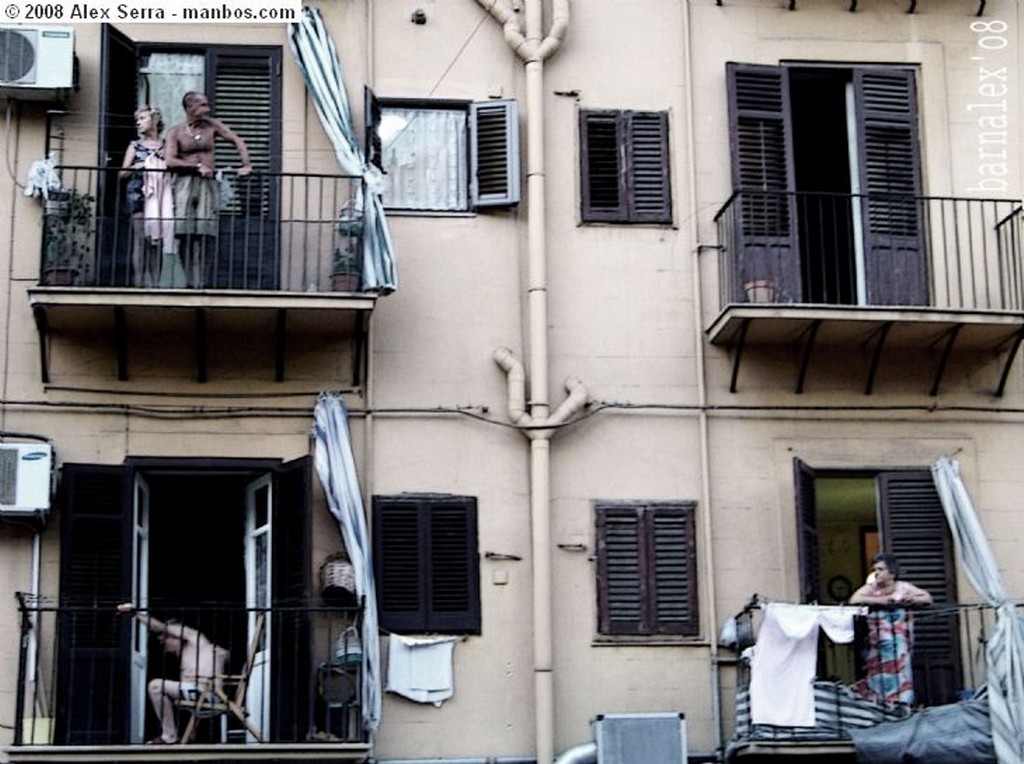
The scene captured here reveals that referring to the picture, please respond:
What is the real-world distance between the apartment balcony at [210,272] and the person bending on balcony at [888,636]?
195 inches

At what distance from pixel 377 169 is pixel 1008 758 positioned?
24.4 feet

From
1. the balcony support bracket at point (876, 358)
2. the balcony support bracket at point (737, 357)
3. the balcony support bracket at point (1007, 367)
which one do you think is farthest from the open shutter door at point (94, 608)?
the balcony support bracket at point (1007, 367)

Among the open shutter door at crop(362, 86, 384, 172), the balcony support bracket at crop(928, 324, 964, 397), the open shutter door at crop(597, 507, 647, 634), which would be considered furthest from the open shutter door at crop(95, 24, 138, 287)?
the balcony support bracket at crop(928, 324, 964, 397)

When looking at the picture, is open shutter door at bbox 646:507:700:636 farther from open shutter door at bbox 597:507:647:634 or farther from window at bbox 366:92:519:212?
window at bbox 366:92:519:212

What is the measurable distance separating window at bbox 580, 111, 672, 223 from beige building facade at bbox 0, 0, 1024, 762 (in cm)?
3

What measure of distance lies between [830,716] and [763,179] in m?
5.12

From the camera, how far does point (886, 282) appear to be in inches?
808

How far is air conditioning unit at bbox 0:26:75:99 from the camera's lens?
1966cm

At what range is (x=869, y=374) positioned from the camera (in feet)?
66.3

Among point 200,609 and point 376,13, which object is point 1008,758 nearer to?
point 200,609

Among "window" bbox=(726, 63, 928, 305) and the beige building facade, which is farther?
"window" bbox=(726, 63, 928, 305)

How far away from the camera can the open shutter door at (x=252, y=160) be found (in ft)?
64.7

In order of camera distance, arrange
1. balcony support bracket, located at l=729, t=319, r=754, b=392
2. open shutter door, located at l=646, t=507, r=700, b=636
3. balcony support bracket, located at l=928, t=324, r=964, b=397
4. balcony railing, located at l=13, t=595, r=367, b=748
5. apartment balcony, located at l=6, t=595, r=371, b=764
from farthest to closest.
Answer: balcony support bracket, located at l=928, t=324, r=964, b=397, balcony support bracket, located at l=729, t=319, r=754, b=392, open shutter door, located at l=646, t=507, r=700, b=636, balcony railing, located at l=13, t=595, r=367, b=748, apartment balcony, located at l=6, t=595, r=371, b=764

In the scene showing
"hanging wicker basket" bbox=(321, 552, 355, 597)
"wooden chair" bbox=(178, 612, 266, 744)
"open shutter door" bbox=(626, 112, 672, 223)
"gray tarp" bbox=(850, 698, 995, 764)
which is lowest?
"gray tarp" bbox=(850, 698, 995, 764)
